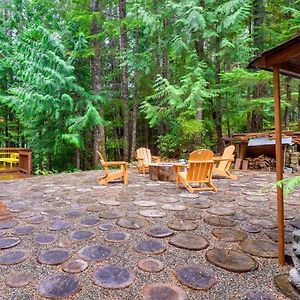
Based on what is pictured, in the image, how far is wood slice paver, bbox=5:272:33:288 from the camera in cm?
166

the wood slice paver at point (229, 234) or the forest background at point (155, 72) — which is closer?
the wood slice paver at point (229, 234)

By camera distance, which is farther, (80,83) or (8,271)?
(80,83)

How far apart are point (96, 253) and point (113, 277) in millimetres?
401

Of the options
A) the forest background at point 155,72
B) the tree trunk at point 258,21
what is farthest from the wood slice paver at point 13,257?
the tree trunk at point 258,21

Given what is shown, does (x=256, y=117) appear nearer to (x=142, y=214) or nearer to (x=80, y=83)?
(x=80, y=83)

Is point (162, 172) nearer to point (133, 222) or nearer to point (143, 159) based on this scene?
point (143, 159)

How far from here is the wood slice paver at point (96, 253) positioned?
2012mm

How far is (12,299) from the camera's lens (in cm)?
151

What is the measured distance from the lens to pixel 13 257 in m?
2.03

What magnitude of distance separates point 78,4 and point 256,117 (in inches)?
313

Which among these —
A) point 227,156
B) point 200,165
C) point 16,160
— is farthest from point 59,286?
point 16,160

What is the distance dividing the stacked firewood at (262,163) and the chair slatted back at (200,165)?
142 inches

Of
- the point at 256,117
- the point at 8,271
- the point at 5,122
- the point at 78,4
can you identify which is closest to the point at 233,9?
the point at 256,117

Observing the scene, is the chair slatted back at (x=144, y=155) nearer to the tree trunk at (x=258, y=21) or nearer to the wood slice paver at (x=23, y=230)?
the wood slice paver at (x=23, y=230)
